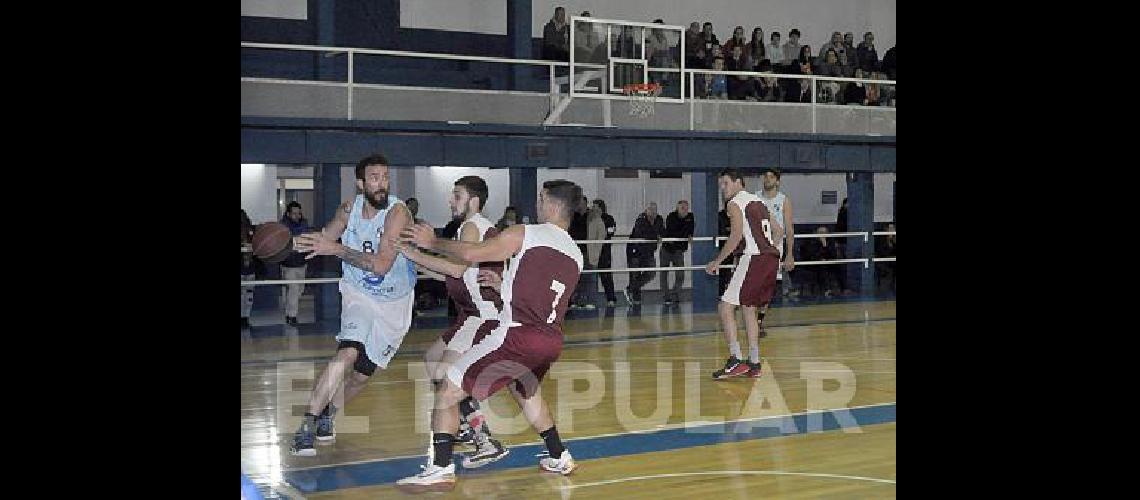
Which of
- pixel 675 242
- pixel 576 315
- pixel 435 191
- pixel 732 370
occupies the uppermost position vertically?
pixel 435 191

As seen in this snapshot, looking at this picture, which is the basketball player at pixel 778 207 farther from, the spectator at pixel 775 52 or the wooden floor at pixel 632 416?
the spectator at pixel 775 52

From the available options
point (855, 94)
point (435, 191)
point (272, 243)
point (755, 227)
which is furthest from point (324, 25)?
point (272, 243)

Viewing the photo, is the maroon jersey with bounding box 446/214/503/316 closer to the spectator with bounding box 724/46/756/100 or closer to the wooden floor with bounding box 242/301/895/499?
the wooden floor with bounding box 242/301/895/499

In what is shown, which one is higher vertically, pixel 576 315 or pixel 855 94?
pixel 855 94

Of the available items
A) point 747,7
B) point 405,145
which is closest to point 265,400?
point 405,145

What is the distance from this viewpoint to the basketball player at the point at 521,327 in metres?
5.78

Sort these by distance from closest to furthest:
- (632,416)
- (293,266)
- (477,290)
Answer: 1. (477,290)
2. (632,416)
3. (293,266)

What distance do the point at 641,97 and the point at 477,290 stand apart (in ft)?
29.2

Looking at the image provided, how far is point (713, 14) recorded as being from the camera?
66.9 ft

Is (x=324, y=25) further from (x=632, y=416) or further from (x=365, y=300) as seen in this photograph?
(x=365, y=300)

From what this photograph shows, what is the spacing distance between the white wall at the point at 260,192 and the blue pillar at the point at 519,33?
3889 millimetres
